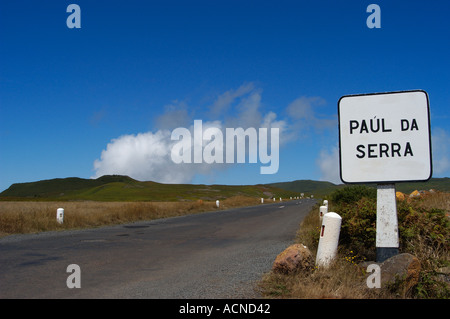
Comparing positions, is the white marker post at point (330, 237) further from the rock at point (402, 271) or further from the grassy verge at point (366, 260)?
the rock at point (402, 271)

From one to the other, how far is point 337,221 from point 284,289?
63.8 inches

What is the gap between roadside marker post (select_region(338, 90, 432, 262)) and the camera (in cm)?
596

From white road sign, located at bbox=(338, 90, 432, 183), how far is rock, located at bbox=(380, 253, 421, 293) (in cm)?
122

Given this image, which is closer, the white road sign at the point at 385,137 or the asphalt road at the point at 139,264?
the white road sign at the point at 385,137

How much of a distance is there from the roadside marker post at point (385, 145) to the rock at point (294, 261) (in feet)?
3.77

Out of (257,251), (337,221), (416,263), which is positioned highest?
(337,221)

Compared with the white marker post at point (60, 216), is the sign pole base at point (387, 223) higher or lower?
higher

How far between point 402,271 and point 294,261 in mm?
1665

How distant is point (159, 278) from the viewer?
7.21m

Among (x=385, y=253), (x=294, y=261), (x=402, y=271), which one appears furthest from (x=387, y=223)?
(x=294, y=261)

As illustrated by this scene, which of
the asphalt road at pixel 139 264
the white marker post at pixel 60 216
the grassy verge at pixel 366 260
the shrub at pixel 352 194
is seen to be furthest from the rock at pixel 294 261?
the white marker post at pixel 60 216

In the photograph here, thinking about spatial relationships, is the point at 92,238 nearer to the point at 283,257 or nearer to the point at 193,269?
the point at 193,269

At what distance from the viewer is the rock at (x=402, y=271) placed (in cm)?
548
